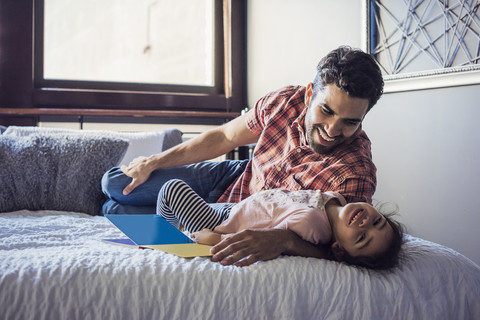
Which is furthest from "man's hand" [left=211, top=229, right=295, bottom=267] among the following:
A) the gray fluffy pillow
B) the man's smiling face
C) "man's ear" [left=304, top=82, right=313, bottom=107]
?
the gray fluffy pillow

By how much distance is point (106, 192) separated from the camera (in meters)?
1.85

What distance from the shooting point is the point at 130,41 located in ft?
11.2

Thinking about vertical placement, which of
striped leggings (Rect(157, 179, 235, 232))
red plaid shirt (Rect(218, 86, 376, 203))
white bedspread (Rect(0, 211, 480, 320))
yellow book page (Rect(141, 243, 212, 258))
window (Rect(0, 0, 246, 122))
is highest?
window (Rect(0, 0, 246, 122))

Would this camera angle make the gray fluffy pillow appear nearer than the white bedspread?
No

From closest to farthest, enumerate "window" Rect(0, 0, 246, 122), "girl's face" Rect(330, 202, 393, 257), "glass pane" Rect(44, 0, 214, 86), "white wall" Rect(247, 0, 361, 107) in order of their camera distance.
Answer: "girl's face" Rect(330, 202, 393, 257) < "white wall" Rect(247, 0, 361, 107) < "window" Rect(0, 0, 246, 122) < "glass pane" Rect(44, 0, 214, 86)

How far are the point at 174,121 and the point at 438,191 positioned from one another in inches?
74.4

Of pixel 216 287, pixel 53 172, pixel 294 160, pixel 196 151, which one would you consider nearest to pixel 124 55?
pixel 53 172

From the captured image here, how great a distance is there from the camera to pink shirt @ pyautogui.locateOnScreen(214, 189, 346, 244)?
3.82 feet

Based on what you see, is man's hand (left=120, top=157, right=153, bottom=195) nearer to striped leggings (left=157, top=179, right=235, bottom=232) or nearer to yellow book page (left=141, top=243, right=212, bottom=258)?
striped leggings (left=157, top=179, right=235, bottom=232)

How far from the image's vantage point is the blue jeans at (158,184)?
5.98 feet

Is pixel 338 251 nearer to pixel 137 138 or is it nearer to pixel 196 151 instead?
pixel 196 151

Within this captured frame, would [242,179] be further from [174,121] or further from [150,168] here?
[174,121]

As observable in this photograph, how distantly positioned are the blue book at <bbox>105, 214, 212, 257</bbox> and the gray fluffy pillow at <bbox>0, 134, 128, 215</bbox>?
2.08 feet

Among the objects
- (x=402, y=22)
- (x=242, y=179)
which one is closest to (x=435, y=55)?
(x=402, y=22)
